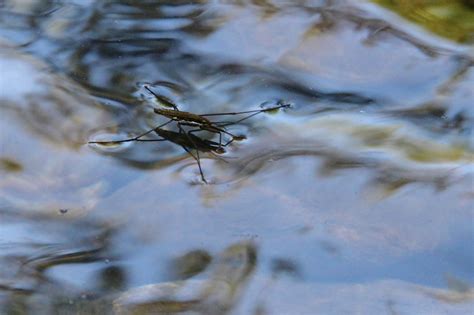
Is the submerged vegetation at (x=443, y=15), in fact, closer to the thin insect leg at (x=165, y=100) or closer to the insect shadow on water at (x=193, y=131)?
the insect shadow on water at (x=193, y=131)

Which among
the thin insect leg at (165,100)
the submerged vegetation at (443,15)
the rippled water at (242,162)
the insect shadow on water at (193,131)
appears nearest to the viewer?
the rippled water at (242,162)

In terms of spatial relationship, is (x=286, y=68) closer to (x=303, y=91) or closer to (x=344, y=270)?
(x=303, y=91)

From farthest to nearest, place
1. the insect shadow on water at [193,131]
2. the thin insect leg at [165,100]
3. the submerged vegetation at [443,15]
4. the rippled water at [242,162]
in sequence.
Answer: the submerged vegetation at [443,15] → the thin insect leg at [165,100] → the insect shadow on water at [193,131] → the rippled water at [242,162]

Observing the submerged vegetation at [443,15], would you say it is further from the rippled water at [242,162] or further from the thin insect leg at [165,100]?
the thin insect leg at [165,100]

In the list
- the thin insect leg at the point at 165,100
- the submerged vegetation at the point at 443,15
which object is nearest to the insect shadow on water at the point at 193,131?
the thin insect leg at the point at 165,100

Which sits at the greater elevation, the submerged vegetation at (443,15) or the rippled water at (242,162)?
the submerged vegetation at (443,15)

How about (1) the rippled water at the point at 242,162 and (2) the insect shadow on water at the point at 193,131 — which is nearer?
(1) the rippled water at the point at 242,162

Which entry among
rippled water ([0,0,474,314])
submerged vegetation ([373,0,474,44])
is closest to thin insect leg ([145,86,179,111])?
rippled water ([0,0,474,314])

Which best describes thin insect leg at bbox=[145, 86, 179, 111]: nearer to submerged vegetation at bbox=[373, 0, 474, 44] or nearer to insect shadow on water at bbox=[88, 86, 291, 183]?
insect shadow on water at bbox=[88, 86, 291, 183]

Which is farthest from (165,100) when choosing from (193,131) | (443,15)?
(443,15)
